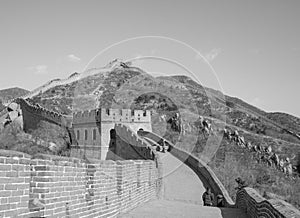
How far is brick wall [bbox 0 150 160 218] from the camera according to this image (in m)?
4.80

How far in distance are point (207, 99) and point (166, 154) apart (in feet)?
169

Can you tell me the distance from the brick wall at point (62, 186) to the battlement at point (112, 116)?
57.1 feet

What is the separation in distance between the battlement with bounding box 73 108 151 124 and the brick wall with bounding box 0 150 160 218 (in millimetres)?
17399

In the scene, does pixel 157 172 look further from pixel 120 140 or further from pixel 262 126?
pixel 262 126

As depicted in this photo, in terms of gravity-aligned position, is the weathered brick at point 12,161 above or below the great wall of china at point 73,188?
above

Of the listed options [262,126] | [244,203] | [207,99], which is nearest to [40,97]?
[207,99]

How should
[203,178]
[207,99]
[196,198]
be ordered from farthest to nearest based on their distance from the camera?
[207,99] → [203,178] → [196,198]

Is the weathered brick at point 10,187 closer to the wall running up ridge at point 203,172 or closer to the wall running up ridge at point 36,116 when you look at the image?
the wall running up ridge at point 203,172

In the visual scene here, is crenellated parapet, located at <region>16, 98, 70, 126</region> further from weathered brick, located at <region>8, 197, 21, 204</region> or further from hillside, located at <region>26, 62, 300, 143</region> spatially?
weathered brick, located at <region>8, 197, 21, 204</region>

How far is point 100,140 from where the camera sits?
28.1m

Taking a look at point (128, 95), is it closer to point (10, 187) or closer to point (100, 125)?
point (100, 125)

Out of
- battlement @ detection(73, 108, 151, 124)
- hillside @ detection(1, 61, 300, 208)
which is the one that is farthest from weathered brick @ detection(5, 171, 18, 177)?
battlement @ detection(73, 108, 151, 124)

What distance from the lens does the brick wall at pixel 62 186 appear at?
480 cm

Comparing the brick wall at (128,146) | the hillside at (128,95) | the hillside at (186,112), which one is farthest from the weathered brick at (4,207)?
the hillside at (128,95)
